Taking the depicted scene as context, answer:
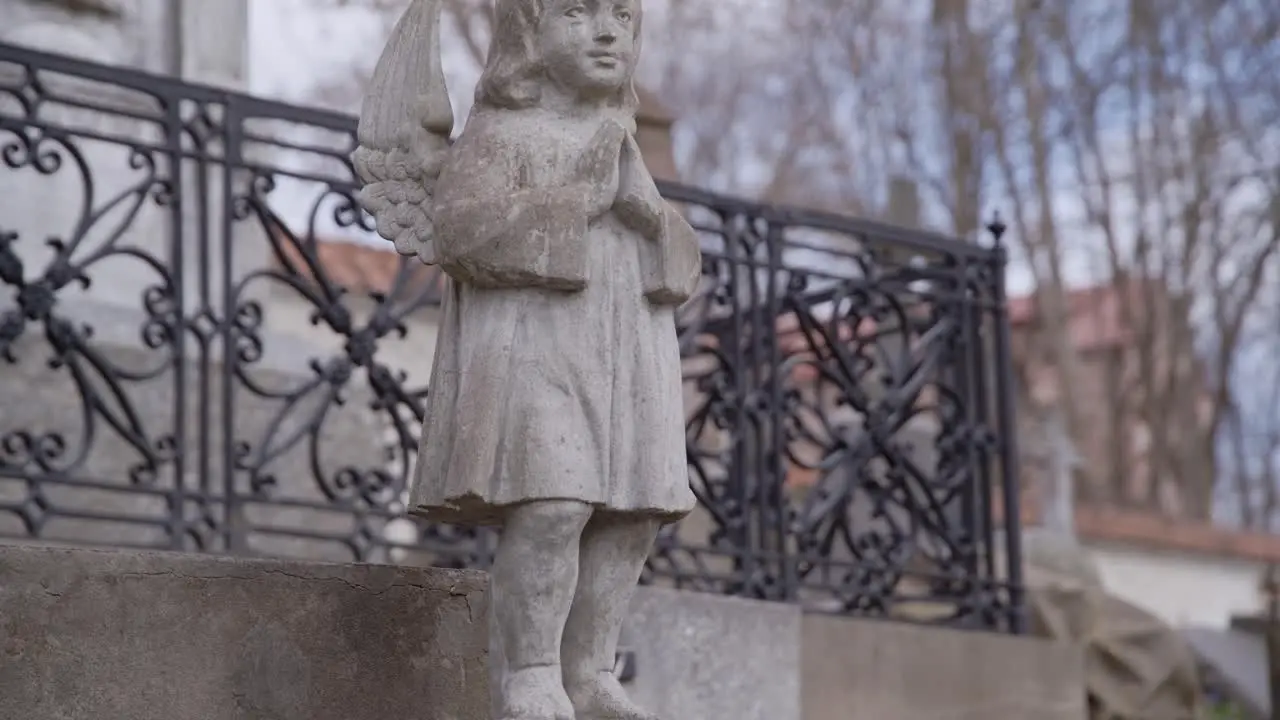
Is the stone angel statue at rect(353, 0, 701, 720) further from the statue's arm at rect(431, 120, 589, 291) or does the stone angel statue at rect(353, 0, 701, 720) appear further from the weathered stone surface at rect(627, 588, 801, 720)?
the weathered stone surface at rect(627, 588, 801, 720)

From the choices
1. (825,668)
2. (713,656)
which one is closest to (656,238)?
(713,656)

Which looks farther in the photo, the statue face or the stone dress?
the statue face

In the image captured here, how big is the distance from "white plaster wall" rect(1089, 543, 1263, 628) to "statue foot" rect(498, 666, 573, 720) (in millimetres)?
15815

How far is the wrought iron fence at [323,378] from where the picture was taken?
26.2 feet

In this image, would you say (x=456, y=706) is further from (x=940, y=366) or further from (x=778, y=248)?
(x=940, y=366)

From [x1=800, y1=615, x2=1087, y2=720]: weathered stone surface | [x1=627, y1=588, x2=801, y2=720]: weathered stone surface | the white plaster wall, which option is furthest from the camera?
the white plaster wall

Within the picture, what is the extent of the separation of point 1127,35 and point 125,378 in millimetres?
18300

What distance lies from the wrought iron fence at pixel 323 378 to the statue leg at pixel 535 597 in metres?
2.61

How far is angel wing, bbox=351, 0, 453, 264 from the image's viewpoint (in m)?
5.69

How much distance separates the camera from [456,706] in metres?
5.86

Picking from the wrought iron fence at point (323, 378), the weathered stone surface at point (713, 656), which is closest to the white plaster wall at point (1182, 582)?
the wrought iron fence at point (323, 378)

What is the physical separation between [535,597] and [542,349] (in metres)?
0.57

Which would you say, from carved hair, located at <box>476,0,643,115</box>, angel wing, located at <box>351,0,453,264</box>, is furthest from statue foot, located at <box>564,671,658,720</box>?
carved hair, located at <box>476,0,643,115</box>

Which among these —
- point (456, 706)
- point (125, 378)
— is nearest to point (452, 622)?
Result: point (456, 706)
